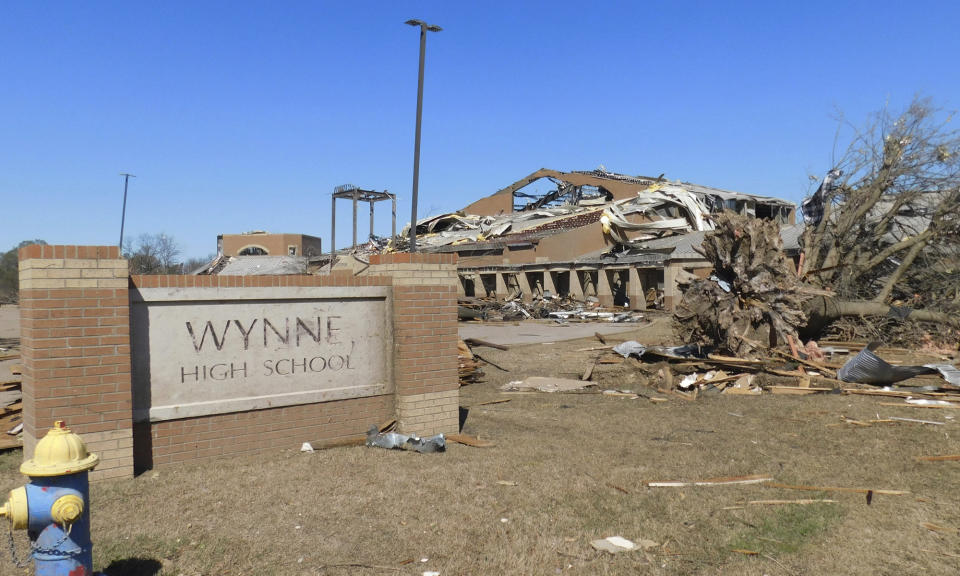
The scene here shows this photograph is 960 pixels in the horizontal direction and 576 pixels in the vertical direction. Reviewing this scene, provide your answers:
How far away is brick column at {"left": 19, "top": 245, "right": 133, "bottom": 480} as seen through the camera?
5.62 meters

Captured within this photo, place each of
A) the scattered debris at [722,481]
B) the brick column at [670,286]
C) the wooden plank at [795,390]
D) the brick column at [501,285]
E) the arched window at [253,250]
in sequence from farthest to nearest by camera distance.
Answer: the arched window at [253,250]
the brick column at [501,285]
the brick column at [670,286]
the wooden plank at [795,390]
the scattered debris at [722,481]

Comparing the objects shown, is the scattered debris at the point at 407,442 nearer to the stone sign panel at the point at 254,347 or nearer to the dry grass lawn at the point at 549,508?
the dry grass lawn at the point at 549,508

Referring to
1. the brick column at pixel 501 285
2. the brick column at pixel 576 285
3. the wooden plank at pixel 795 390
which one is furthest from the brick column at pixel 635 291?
the wooden plank at pixel 795 390

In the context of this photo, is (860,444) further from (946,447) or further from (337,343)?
(337,343)

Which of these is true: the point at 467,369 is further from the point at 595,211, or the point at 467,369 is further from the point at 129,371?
the point at 595,211

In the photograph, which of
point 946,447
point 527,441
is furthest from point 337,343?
point 946,447

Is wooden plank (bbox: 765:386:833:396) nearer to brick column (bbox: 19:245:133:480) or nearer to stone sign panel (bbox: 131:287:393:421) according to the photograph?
stone sign panel (bbox: 131:287:393:421)

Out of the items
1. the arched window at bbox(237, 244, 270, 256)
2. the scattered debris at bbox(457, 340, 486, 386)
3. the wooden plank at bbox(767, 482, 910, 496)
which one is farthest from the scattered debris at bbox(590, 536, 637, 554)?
the arched window at bbox(237, 244, 270, 256)

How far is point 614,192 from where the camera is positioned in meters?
50.9

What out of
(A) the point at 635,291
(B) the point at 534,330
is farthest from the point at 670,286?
(B) the point at 534,330

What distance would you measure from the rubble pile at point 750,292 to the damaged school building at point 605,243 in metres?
15.7

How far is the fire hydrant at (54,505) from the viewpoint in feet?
11.0

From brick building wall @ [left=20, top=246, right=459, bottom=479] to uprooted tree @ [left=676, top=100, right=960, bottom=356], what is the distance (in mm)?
7197

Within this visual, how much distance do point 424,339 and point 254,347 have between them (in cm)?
183
